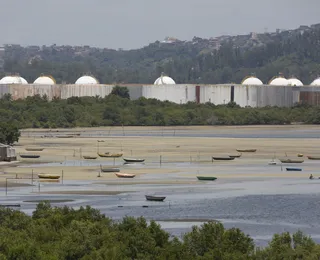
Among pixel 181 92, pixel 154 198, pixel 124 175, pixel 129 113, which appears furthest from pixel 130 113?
pixel 154 198

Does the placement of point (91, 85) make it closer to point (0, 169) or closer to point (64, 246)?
point (0, 169)

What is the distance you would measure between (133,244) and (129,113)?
12188 cm

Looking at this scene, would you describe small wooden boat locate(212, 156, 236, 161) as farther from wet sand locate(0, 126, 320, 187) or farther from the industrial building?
the industrial building

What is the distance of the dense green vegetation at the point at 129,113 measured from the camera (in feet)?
481

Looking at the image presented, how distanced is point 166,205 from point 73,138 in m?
60.6

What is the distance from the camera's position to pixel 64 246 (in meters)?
33.9

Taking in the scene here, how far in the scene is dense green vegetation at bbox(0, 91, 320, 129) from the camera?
14650 cm

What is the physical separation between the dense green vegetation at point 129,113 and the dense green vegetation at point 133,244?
10441 centimetres

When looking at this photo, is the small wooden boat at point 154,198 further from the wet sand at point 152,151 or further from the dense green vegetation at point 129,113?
the dense green vegetation at point 129,113

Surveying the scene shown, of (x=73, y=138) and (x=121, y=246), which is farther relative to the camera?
(x=73, y=138)

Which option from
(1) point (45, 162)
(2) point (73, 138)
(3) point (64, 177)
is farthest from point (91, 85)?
(3) point (64, 177)

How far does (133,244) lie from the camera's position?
3472 cm

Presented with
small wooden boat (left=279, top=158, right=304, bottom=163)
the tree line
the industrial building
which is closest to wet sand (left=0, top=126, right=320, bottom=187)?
small wooden boat (left=279, top=158, right=304, bottom=163)

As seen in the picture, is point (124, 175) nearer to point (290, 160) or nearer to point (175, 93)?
point (290, 160)
